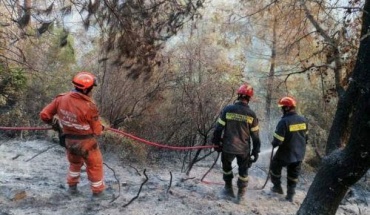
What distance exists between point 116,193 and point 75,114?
1.30m

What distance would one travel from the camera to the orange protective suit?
506 centimetres

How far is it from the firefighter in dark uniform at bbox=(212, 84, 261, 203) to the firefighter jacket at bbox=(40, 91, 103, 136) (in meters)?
1.93

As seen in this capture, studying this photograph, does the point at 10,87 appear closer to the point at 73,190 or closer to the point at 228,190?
the point at 73,190

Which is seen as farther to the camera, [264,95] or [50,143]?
[264,95]

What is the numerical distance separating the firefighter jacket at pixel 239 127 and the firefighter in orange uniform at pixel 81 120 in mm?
1927

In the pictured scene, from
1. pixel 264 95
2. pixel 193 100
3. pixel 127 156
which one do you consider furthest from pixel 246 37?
pixel 127 156

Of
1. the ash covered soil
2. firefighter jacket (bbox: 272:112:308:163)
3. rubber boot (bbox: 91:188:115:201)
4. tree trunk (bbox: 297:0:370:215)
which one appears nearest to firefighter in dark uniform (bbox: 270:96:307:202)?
firefighter jacket (bbox: 272:112:308:163)

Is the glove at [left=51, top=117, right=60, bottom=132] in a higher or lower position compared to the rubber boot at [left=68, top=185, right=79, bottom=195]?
higher

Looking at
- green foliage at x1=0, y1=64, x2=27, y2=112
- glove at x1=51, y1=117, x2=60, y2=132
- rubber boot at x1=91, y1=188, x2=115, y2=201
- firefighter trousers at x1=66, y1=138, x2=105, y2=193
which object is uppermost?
green foliage at x1=0, y1=64, x2=27, y2=112

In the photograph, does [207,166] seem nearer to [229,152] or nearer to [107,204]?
[229,152]

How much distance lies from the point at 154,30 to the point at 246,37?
46.7ft

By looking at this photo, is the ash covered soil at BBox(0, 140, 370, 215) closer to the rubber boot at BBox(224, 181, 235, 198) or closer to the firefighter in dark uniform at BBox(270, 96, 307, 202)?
the rubber boot at BBox(224, 181, 235, 198)

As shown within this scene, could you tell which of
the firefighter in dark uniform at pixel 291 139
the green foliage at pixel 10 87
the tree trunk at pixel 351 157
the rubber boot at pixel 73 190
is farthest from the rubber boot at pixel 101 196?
the green foliage at pixel 10 87

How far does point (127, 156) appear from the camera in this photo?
891 centimetres
